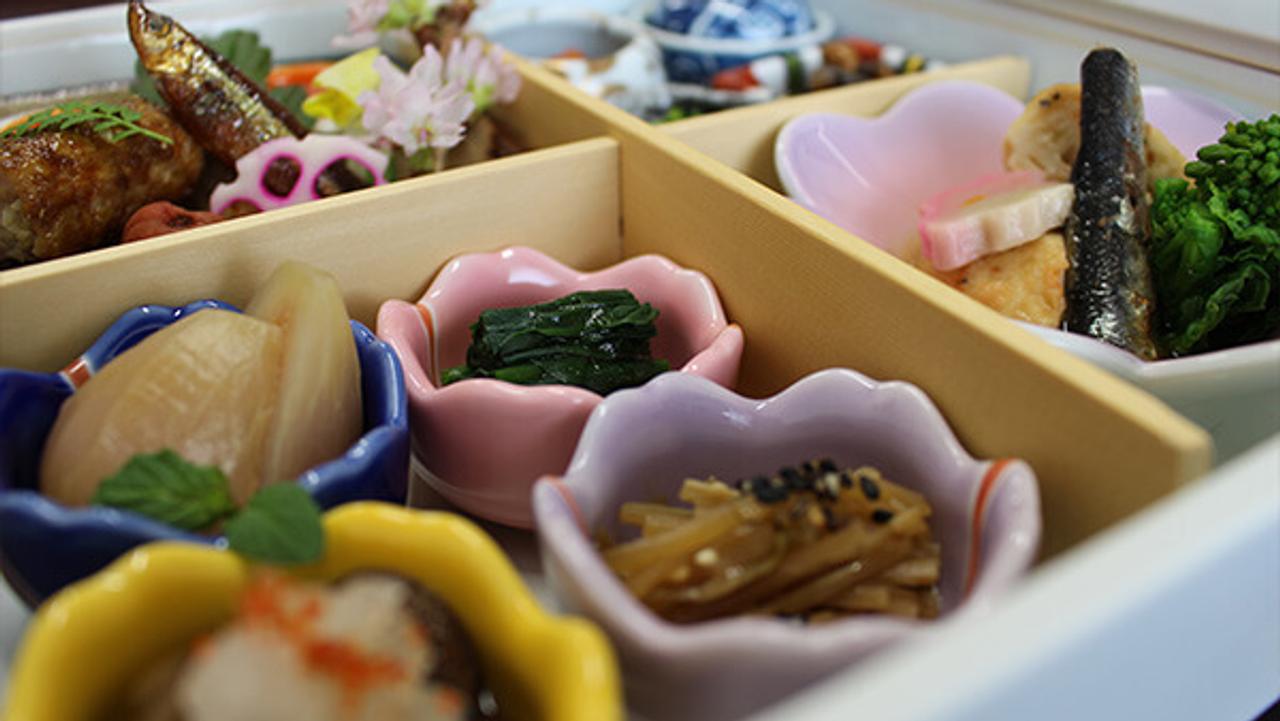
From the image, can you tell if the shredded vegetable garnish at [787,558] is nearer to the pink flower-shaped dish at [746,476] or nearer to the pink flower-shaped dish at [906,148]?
the pink flower-shaped dish at [746,476]

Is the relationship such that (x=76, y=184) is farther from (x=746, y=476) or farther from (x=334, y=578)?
(x=746, y=476)

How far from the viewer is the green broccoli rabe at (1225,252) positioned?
42.0 inches

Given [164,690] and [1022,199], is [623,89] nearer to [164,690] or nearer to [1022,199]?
[1022,199]

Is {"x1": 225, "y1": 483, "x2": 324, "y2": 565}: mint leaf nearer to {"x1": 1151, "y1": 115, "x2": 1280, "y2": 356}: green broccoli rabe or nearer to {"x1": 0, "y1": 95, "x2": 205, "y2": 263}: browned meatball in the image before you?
{"x1": 0, "y1": 95, "x2": 205, "y2": 263}: browned meatball

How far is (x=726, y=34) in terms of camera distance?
2033 mm

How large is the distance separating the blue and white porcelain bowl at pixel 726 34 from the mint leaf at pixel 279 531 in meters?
1.58

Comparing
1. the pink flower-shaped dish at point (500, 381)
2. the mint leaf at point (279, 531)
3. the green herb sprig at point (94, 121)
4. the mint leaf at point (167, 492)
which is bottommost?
the pink flower-shaped dish at point (500, 381)

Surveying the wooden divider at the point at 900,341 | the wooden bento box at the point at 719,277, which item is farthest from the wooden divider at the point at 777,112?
the wooden divider at the point at 900,341

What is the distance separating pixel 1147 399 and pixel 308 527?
2.00 feet

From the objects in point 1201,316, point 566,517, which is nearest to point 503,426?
point 566,517

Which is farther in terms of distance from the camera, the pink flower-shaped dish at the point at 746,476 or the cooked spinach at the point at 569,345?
the cooked spinach at the point at 569,345

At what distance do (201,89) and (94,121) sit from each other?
0.54 ft

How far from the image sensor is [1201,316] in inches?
43.3

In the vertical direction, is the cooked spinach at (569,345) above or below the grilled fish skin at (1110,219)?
below
